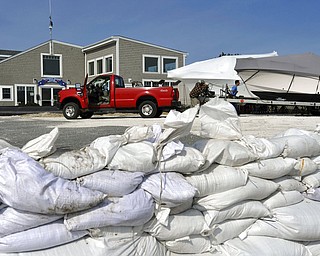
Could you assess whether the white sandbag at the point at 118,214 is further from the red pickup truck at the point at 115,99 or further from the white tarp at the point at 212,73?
the white tarp at the point at 212,73

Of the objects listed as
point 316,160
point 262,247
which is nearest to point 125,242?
point 262,247

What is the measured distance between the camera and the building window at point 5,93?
87.4 ft

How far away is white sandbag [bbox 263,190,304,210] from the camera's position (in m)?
2.28

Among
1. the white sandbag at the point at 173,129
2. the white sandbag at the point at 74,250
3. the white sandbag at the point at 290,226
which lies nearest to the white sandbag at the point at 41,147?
→ the white sandbag at the point at 74,250

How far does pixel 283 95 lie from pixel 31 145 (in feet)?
45.5

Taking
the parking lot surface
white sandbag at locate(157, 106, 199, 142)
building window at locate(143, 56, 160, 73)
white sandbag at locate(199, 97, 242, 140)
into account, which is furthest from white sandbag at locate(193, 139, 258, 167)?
building window at locate(143, 56, 160, 73)

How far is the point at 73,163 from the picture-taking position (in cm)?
172

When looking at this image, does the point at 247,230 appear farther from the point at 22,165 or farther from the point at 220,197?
the point at 22,165

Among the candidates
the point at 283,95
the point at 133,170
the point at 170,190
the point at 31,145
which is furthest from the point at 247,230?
the point at 283,95

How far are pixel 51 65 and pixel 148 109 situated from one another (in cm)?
1707

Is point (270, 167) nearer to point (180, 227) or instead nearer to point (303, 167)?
point (303, 167)

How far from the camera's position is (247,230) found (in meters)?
2.18

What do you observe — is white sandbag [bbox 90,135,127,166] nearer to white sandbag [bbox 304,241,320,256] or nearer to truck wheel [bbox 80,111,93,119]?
white sandbag [bbox 304,241,320,256]

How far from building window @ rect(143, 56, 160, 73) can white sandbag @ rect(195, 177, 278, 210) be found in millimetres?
23745
